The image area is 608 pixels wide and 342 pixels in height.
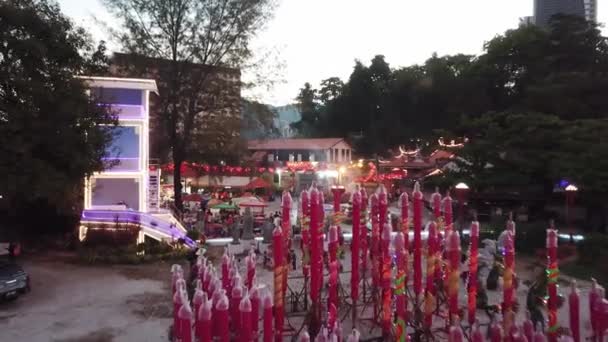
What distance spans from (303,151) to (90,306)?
4783 cm

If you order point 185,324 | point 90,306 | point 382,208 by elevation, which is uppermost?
point 382,208

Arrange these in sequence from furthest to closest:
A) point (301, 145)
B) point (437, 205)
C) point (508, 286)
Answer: point (301, 145), point (437, 205), point (508, 286)

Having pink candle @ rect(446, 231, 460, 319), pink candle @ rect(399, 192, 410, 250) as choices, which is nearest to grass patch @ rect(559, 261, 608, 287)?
pink candle @ rect(399, 192, 410, 250)

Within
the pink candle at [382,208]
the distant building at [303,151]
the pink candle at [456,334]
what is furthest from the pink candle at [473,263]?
the distant building at [303,151]

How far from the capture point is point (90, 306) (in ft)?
49.4

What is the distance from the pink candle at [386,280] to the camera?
35.9 feet

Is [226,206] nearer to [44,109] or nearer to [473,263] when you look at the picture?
[44,109]

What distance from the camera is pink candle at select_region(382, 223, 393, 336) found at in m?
10.9

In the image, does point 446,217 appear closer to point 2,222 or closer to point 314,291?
point 314,291

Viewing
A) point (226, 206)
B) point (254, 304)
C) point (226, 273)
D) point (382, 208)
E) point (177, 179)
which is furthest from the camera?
point (226, 206)

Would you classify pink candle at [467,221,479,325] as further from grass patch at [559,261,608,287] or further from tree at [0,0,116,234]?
tree at [0,0,116,234]

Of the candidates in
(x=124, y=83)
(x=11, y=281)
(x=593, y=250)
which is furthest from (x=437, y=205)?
(x=124, y=83)

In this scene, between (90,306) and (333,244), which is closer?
(333,244)

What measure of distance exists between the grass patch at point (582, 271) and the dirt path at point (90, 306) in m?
14.9
